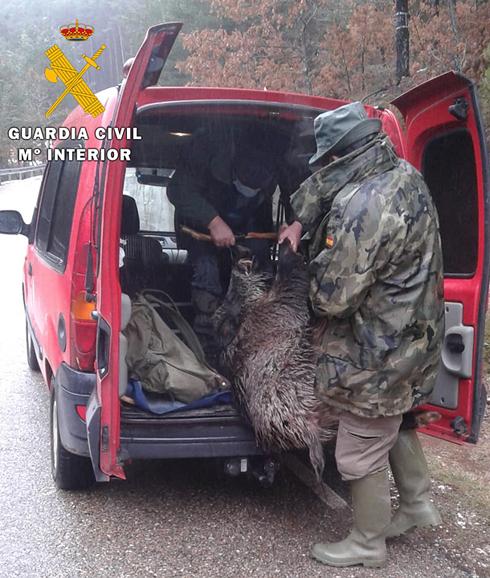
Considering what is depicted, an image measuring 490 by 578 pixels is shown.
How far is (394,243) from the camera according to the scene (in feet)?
8.56

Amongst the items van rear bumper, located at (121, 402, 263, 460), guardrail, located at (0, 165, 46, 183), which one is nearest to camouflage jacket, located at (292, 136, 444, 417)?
van rear bumper, located at (121, 402, 263, 460)

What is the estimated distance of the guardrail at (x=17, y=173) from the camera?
119 feet

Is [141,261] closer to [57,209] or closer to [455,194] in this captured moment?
[57,209]

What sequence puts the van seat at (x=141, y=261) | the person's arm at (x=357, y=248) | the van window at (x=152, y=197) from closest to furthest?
the person's arm at (x=357, y=248) < the van seat at (x=141, y=261) < the van window at (x=152, y=197)

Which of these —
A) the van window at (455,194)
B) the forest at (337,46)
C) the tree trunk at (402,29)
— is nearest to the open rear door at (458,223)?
the van window at (455,194)

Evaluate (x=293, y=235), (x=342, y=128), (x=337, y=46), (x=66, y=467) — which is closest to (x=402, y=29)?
(x=337, y=46)

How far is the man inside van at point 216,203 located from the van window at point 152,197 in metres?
0.46

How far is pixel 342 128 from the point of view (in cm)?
272

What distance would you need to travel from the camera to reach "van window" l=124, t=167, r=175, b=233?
5.02 meters

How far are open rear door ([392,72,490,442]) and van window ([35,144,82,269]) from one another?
71.8 inches

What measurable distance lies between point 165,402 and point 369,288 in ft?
4.31

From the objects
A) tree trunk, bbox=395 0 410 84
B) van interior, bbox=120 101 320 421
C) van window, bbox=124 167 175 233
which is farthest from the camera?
tree trunk, bbox=395 0 410 84

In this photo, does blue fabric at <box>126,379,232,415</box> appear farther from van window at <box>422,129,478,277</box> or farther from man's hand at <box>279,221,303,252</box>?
van window at <box>422,129,478,277</box>

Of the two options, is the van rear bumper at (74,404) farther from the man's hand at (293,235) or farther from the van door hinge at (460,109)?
the van door hinge at (460,109)
